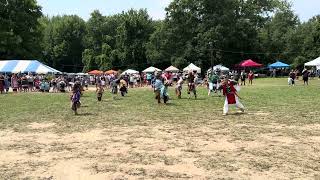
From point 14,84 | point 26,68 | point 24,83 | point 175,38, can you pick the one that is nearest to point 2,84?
point 14,84

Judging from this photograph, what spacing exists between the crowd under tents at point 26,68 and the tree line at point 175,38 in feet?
59.5

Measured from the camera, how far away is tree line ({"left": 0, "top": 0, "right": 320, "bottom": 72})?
69125 mm

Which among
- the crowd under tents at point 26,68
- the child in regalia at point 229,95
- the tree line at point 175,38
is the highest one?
the tree line at point 175,38

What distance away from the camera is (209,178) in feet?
27.3

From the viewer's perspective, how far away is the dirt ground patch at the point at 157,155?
8773mm

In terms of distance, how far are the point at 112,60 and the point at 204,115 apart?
70.5 meters

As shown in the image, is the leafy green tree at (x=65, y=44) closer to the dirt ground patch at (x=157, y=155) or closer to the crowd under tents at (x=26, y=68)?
the crowd under tents at (x=26, y=68)

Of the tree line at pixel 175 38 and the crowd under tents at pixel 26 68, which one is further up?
the tree line at pixel 175 38

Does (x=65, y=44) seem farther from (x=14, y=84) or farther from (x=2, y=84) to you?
(x=2, y=84)

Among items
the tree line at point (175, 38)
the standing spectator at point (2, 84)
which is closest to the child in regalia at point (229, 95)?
the standing spectator at point (2, 84)

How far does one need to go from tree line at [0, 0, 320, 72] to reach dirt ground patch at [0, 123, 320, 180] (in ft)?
178

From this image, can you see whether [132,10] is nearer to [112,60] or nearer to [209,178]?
[112,60]

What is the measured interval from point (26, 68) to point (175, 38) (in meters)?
36.1

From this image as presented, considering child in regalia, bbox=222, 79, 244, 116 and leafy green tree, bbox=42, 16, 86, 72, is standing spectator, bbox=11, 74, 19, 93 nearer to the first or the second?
child in regalia, bbox=222, 79, 244, 116
